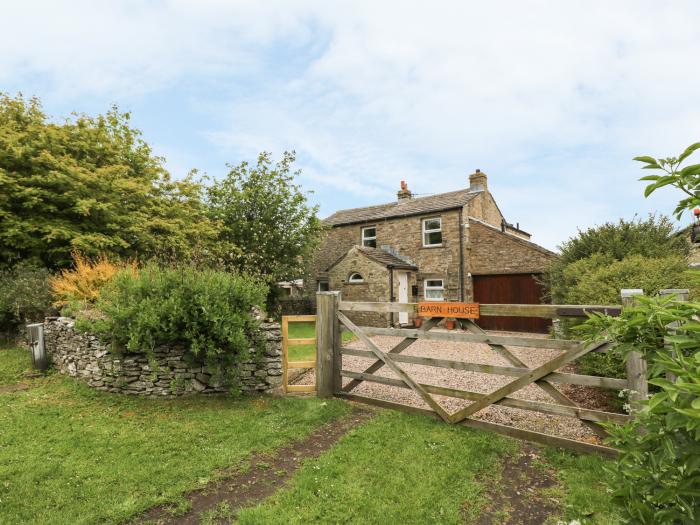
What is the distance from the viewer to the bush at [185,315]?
5.82 m

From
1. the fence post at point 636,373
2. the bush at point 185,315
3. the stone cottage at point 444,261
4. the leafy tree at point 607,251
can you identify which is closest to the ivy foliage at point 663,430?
the fence post at point 636,373

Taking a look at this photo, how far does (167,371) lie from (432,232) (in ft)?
49.5

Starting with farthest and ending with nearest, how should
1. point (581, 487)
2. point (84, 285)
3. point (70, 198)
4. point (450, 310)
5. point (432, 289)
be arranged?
1. point (432, 289)
2. point (70, 198)
3. point (84, 285)
4. point (450, 310)
5. point (581, 487)

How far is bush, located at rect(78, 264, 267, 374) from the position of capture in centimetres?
582

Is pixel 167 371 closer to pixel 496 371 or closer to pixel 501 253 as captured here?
pixel 496 371

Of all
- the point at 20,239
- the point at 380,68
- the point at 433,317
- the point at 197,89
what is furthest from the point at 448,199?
the point at 20,239

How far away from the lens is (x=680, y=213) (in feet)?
5.14

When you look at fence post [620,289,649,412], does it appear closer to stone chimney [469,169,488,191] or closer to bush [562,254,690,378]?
bush [562,254,690,378]

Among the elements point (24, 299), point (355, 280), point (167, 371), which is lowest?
point (167, 371)

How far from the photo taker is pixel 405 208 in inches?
790

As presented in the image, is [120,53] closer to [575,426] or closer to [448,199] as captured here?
A: [575,426]

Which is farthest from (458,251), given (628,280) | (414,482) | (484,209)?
(414,482)

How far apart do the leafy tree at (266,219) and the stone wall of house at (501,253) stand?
26.2 ft

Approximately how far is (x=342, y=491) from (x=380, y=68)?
27.1 ft
